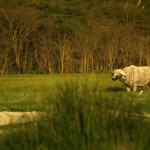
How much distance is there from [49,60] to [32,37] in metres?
2.70

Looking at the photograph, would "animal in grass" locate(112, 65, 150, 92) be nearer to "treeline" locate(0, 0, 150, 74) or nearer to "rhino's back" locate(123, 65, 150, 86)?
"rhino's back" locate(123, 65, 150, 86)

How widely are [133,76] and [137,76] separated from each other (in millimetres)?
150

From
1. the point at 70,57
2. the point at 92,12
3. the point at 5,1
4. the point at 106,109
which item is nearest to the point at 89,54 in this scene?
the point at 70,57

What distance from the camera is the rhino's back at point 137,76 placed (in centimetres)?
1912

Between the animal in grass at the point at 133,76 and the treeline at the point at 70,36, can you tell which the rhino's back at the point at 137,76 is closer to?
the animal in grass at the point at 133,76

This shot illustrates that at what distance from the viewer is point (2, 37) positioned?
47750 mm

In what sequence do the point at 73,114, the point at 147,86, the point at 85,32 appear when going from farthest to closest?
1. the point at 85,32
2. the point at 147,86
3. the point at 73,114

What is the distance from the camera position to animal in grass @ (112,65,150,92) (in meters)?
19.1

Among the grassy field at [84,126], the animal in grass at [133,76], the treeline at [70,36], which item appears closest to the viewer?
the grassy field at [84,126]

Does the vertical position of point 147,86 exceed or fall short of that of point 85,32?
it falls short

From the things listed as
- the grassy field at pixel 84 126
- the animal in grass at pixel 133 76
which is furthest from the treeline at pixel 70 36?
the grassy field at pixel 84 126

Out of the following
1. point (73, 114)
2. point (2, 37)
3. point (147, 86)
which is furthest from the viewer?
point (2, 37)

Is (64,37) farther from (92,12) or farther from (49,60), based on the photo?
(92,12)

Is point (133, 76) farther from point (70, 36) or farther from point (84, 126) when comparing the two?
point (70, 36)
